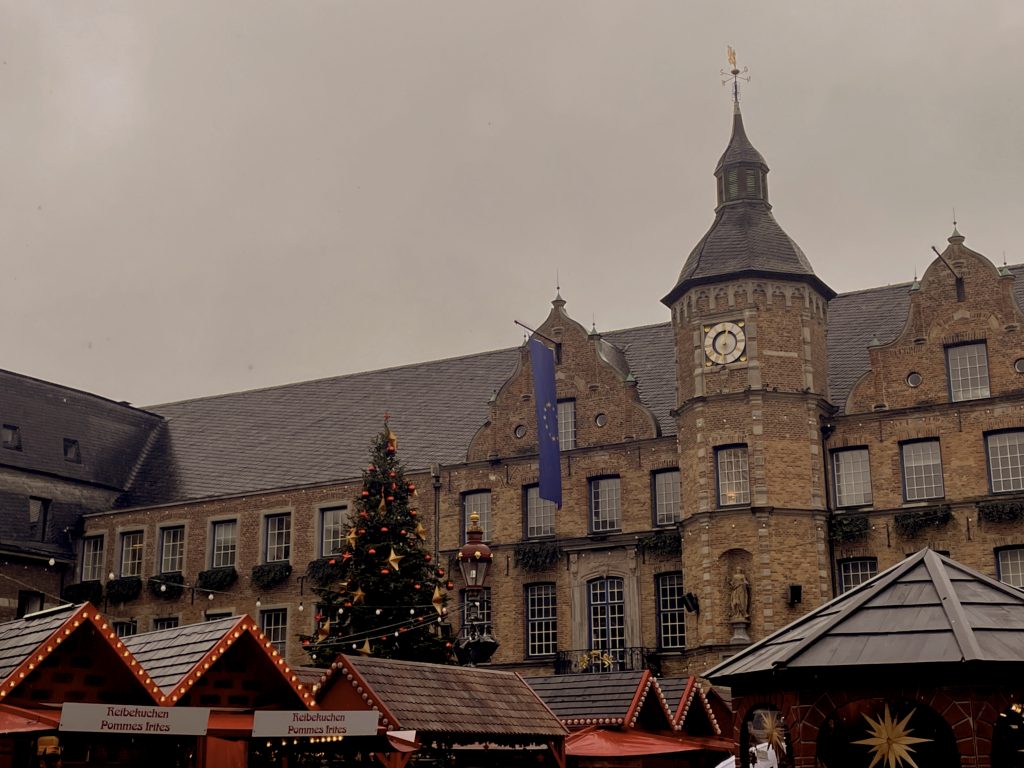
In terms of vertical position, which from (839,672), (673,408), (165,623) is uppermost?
(673,408)

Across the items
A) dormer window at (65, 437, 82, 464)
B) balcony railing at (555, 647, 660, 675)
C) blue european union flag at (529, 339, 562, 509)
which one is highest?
dormer window at (65, 437, 82, 464)

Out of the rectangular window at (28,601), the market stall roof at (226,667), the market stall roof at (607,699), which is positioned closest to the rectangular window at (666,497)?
the market stall roof at (607,699)

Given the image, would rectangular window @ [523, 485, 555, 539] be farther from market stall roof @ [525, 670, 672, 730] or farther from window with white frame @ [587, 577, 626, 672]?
market stall roof @ [525, 670, 672, 730]

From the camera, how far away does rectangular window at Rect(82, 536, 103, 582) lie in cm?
4328

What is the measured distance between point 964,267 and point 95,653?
24.2m

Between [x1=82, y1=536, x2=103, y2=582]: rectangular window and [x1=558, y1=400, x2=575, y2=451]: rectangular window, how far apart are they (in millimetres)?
16487

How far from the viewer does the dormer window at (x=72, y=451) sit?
4450cm

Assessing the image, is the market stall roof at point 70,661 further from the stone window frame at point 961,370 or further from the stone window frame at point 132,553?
the stone window frame at point 132,553

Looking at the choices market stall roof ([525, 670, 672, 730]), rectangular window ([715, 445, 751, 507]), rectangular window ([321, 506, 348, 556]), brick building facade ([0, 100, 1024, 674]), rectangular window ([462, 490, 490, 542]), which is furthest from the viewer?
rectangular window ([321, 506, 348, 556])

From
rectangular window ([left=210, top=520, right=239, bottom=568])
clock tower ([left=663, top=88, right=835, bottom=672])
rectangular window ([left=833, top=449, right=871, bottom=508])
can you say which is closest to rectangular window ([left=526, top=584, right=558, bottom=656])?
clock tower ([left=663, top=88, right=835, bottom=672])

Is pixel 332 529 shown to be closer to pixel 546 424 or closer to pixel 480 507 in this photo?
pixel 480 507

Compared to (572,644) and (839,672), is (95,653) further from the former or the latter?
(572,644)

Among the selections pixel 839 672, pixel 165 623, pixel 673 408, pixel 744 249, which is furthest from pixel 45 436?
pixel 839 672

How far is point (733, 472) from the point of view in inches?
1289
